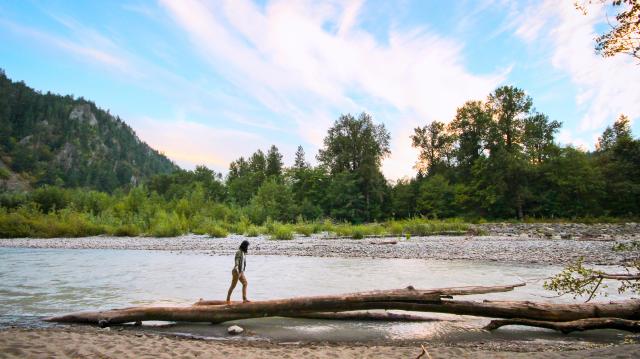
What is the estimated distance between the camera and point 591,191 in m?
47.7

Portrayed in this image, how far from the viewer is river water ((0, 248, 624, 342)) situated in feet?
24.8

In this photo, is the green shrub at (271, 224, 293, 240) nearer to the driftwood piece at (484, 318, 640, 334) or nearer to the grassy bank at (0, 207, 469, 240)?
the grassy bank at (0, 207, 469, 240)

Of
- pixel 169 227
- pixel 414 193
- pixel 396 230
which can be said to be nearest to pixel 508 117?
pixel 414 193

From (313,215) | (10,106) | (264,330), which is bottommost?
(264,330)

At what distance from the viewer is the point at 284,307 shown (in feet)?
25.5

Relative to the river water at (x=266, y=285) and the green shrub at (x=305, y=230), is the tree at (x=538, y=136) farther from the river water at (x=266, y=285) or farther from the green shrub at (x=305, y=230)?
the river water at (x=266, y=285)

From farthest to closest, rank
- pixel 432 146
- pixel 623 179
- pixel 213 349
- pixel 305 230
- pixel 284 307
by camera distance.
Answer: pixel 432 146 → pixel 623 179 → pixel 305 230 → pixel 284 307 → pixel 213 349

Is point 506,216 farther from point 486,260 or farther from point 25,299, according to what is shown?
point 25,299

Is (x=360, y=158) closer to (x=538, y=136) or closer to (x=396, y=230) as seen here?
(x=538, y=136)

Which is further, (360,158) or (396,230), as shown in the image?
(360,158)

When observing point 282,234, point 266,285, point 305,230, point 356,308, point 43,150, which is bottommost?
point 266,285

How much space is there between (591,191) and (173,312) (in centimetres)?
5419

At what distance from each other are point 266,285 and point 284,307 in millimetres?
4954

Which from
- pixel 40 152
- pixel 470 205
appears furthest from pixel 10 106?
pixel 470 205
